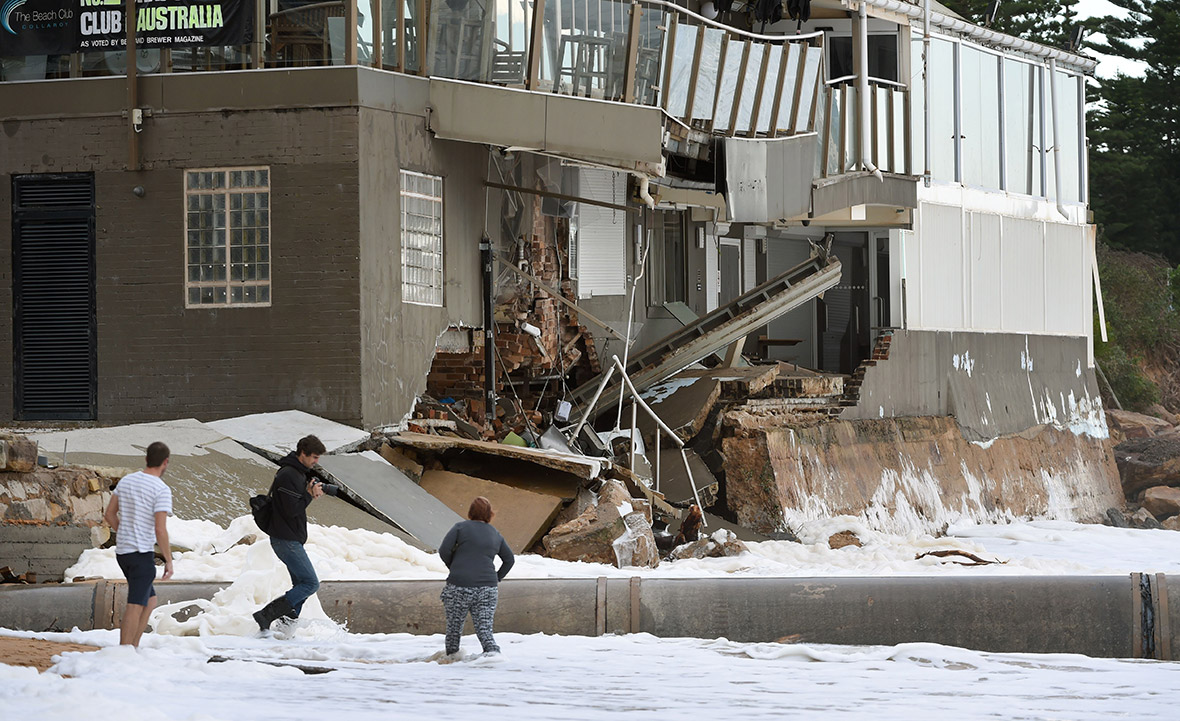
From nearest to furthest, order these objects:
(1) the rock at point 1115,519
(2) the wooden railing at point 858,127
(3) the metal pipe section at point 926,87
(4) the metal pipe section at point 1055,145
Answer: (2) the wooden railing at point 858,127 → (3) the metal pipe section at point 926,87 → (4) the metal pipe section at point 1055,145 → (1) the rock at point 1115,519

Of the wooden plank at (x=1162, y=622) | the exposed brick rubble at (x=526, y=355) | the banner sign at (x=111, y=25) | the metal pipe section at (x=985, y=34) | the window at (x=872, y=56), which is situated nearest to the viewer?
the wooden plank at (x=1162, y=622)

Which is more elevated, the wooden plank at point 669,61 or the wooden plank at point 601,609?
the wooden plank at point 669,61

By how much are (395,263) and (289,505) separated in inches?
276

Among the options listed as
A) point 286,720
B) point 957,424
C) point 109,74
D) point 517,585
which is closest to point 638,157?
point 109,74

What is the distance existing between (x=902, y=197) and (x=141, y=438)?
13.4m

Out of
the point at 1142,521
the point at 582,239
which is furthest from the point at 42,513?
the point at 1142,521

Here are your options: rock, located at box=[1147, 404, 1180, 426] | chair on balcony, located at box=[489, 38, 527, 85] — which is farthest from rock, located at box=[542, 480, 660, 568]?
rock, located at box=[1147, 404, 1180, 426]

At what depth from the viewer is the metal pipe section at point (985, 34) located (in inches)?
1001

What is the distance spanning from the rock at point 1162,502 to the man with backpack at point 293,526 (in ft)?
83.9

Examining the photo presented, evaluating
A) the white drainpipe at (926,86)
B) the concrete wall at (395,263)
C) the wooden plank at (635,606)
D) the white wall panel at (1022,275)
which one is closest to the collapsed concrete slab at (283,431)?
the concrete wall at (395,263)

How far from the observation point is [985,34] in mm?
27141

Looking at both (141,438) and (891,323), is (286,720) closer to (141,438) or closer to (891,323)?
(141,438)

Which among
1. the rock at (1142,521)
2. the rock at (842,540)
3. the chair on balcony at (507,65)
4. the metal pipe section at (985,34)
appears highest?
the metal pipe section at (985,34)

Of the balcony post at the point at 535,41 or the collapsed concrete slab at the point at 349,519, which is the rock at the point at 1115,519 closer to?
the balcony post at the point at 535,41
